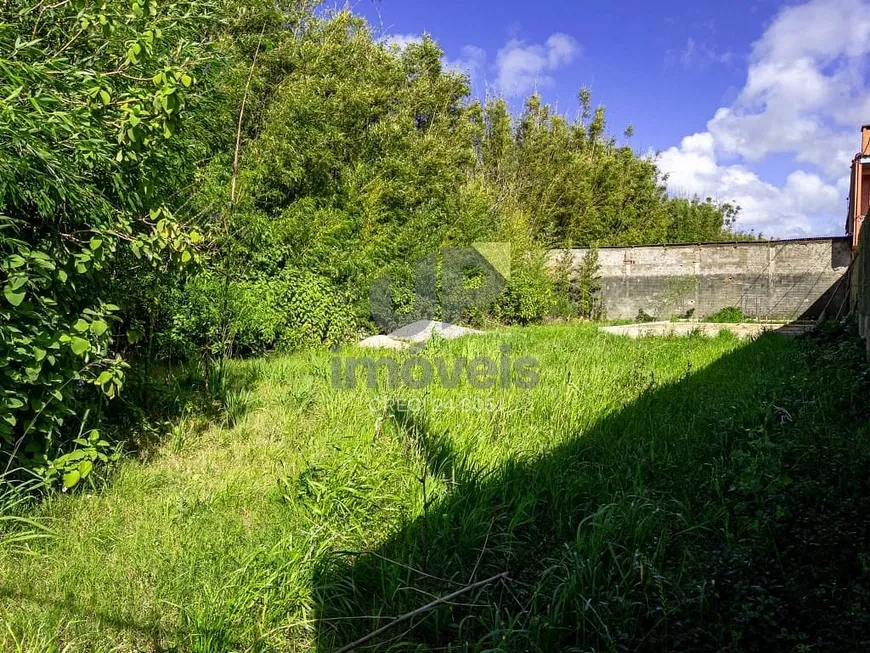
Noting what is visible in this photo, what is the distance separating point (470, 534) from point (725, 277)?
1292 centimetres

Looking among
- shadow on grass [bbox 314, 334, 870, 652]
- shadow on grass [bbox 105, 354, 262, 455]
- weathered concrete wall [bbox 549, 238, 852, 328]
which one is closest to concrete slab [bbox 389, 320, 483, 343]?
shadow on grass [bbox 105, 354, 262, 455]

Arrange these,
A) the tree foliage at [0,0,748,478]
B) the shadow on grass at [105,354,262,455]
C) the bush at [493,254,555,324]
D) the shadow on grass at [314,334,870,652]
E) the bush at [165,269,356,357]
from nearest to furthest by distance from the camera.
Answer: the shadow on grass at [314,334,870,652] < the tree foliage at [0,0,748,478] < the shadow on grass at [105,354,262,455] < the bush at [165,269,356,357] < the bush at [493,254,555,324]

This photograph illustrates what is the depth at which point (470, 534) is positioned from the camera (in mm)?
2100

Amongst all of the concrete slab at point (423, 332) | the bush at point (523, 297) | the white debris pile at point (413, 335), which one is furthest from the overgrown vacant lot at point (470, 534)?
the bush at point (523, 297)

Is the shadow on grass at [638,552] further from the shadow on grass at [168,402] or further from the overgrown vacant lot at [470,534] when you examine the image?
the shadow on grass at [168,402]

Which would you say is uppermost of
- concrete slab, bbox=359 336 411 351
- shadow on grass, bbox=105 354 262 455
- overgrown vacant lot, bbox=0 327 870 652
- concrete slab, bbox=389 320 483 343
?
concrete slab, bbox=389 320 483 343

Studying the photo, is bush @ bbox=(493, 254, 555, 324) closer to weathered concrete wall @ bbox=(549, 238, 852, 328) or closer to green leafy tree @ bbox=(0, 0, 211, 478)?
weathered concrete wall @ bbox=(549, 238, 852, 328)

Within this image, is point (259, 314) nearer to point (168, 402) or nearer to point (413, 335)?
point (168, 402)

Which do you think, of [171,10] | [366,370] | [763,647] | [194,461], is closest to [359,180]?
[366,370]

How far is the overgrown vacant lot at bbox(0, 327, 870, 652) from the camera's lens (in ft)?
5.22

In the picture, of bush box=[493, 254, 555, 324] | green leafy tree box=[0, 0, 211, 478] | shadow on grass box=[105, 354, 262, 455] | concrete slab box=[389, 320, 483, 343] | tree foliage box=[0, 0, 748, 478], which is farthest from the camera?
bush box=[493, 254, 555, 324]

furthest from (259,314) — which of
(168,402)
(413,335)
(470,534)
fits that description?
(470,534)

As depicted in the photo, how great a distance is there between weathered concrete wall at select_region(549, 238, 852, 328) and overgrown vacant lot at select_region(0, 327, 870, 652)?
10066 millimetres

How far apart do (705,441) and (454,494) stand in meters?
1.73
